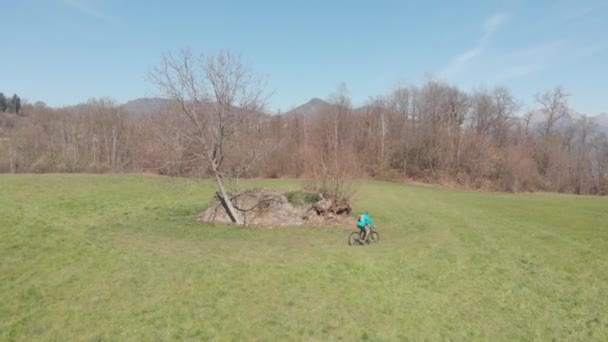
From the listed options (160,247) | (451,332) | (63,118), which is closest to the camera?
(451,332)

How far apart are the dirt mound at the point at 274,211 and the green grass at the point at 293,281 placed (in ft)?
4.31

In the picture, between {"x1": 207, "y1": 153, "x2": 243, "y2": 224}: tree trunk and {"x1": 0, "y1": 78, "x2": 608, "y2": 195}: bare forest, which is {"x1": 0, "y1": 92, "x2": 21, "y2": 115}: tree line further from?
{"x1": 207, "y1": 153, "x2": 243, "y2": 224}: tree trunk

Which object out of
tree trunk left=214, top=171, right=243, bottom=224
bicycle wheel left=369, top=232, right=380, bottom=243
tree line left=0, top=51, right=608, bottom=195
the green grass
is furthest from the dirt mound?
tree line left=0, top=51, right=608, bottom=195

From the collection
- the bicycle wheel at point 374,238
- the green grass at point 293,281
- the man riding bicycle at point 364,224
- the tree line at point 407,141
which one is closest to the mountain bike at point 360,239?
the bicycle wheel at point 374,238

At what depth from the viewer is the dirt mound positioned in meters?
17.9

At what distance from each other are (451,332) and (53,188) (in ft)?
91.4

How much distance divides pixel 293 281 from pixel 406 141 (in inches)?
1761

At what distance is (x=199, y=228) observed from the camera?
53.7 ft

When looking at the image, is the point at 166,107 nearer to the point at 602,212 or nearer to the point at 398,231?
the point at 398,231

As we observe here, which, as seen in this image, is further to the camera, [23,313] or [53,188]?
[53,188]

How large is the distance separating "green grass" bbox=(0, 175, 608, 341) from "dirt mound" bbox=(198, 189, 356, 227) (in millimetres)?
1312

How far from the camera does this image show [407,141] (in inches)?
2034

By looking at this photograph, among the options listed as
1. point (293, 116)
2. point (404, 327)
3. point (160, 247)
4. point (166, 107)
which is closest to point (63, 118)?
point (293, 116)

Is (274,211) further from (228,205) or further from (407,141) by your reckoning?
(407,141)
